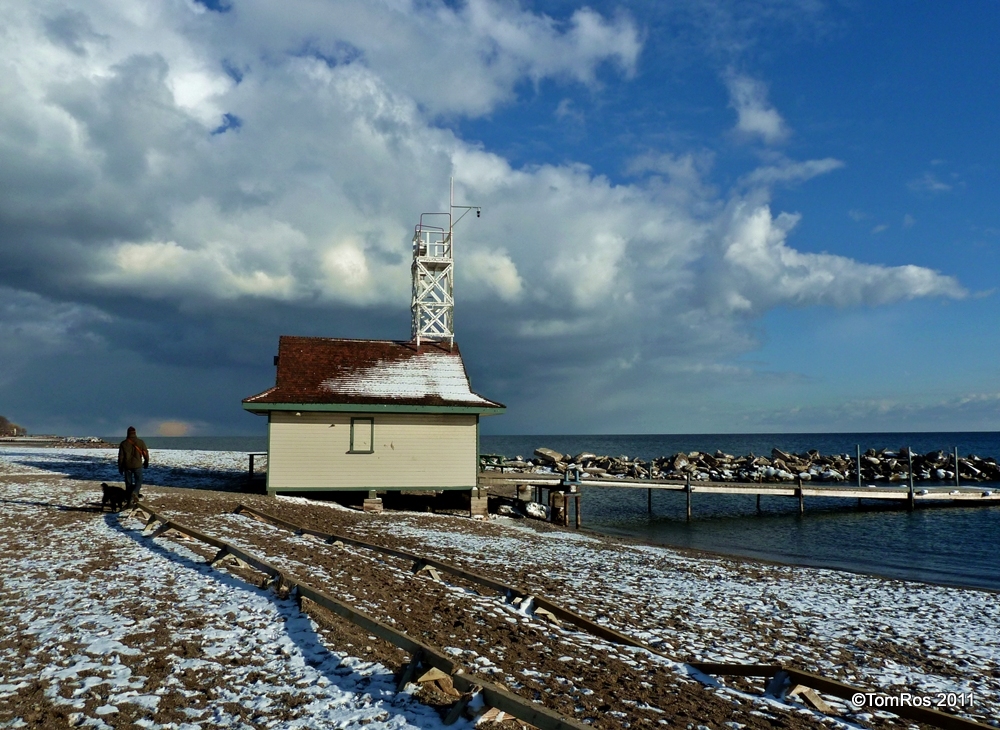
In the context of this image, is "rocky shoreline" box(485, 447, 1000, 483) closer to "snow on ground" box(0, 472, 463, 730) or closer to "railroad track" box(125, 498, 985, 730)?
"railroad track" box(125, 498, 985, 730)

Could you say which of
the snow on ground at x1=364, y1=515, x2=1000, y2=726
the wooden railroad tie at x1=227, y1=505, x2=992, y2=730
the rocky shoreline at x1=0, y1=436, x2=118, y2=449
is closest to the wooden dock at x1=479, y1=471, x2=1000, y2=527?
the snow on ground at x1=364, y1=515, x2=1000, y2=726

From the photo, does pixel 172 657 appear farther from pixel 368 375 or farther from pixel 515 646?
pixel 368 375

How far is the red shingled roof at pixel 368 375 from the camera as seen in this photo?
2322 centimetres

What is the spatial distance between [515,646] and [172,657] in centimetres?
361

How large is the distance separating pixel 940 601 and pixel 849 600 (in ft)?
7.54

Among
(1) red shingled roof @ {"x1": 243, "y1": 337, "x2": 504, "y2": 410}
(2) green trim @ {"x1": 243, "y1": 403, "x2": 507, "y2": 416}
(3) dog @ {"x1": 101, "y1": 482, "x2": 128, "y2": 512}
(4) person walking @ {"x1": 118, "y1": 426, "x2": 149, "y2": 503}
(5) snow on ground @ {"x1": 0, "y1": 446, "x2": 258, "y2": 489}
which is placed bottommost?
(5) snow on ground @ {"x1": 0, "y1": 446, "x2": 258, "y2": 489}

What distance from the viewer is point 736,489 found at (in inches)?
1417

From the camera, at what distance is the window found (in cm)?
2336

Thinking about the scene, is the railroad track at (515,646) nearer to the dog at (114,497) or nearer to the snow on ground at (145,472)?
the dog at (114,497)

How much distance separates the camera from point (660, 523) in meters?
33.0

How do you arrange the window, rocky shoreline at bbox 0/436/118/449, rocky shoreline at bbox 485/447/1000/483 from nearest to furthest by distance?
the window → rocky shoreline at bbox 485/447/1000/483 → rocky shoreline at bbox 0/436/118/449

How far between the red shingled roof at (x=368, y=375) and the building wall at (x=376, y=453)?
62 centimetres

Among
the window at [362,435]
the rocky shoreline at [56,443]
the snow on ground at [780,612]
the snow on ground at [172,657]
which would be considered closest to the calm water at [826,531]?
the snow on ground at [780,612]

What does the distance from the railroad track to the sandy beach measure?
44 mm
